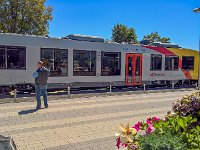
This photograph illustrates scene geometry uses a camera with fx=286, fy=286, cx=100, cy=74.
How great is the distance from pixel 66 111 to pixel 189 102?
722 centimetres

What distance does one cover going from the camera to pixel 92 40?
18562 mm

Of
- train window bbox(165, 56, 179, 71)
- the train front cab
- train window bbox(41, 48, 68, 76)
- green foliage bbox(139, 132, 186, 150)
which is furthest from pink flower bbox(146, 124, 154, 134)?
train window bbox(165, 56, 179, 71)

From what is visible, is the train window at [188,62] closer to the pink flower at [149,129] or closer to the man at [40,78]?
the man at [40,78]

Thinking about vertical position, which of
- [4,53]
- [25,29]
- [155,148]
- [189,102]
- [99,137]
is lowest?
[99,137]

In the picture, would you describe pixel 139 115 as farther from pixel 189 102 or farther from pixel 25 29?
pixel 25 29

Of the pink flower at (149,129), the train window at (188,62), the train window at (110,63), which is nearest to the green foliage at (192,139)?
the pink flower at (149,129)

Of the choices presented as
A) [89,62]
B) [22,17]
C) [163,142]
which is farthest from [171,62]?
[163,142]

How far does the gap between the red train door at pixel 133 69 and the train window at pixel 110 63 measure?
31.6 inches

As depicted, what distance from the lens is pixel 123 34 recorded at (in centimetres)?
5169

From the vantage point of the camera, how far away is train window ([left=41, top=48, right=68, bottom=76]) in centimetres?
1644

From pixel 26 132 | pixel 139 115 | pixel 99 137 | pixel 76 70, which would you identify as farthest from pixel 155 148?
pixel 76 70

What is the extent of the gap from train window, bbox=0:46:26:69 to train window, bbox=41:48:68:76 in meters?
1.19

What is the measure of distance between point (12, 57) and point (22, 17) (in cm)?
1590

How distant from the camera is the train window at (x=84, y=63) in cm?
1769
